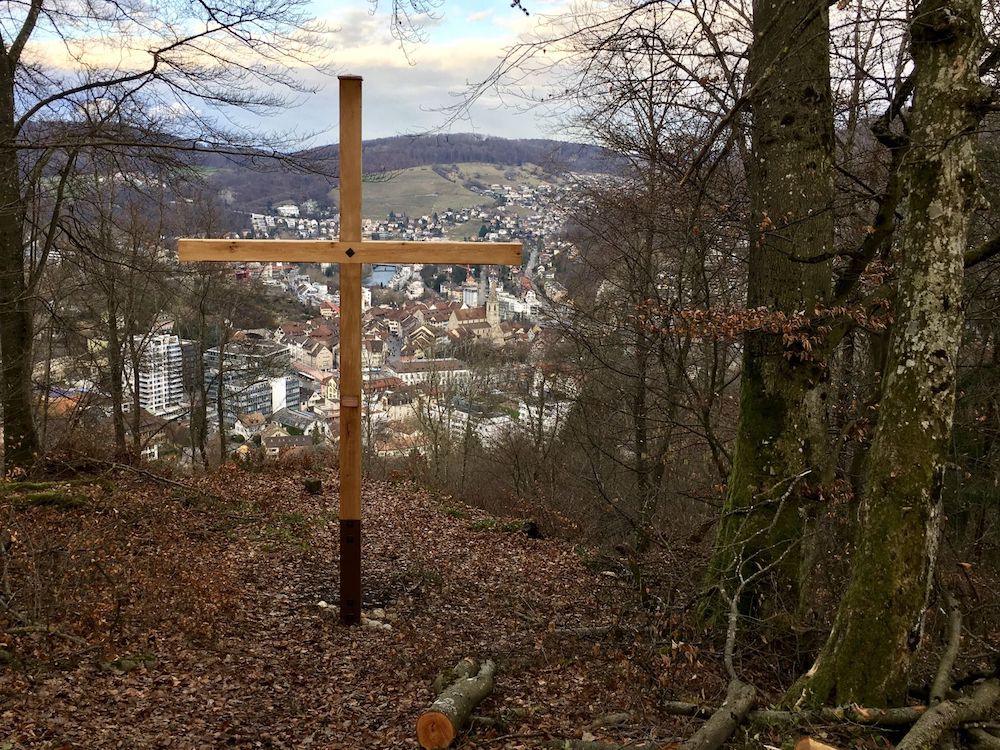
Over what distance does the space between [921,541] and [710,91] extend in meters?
3.99

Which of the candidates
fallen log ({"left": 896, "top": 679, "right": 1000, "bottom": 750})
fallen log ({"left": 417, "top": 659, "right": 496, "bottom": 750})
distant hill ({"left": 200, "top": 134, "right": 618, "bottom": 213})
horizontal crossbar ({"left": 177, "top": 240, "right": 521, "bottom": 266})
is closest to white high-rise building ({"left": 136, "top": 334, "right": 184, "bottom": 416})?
distant hill ({"left": 200, "top": 134, "right": 618, "bottom": 213})

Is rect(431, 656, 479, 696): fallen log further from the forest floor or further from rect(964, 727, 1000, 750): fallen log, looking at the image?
rect(964, 727, 1000, 750): fallen log

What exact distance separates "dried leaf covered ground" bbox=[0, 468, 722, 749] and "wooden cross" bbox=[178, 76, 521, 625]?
94 centimetres

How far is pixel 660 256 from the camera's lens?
11477 millimetres

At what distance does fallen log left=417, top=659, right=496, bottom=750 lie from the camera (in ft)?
13.5

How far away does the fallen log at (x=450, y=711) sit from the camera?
4.12 meters

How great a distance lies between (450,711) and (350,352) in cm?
327

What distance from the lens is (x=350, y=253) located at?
644 centimetres

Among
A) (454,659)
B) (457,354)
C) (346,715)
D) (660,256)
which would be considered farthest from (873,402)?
(457,354)

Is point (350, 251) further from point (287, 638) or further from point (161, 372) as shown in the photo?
point (161, 372)

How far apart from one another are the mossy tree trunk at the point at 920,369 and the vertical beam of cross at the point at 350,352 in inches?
165

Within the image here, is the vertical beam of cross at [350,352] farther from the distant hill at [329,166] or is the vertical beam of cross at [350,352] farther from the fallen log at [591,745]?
the fallen log at [591,745]

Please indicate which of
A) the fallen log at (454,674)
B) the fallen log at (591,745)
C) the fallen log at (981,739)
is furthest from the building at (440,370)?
the fallen log at (981,739)

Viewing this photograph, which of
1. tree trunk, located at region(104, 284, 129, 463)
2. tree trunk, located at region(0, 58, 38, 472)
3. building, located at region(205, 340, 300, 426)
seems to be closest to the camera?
tree trunk, located at region(0, 58, 38, 472)
